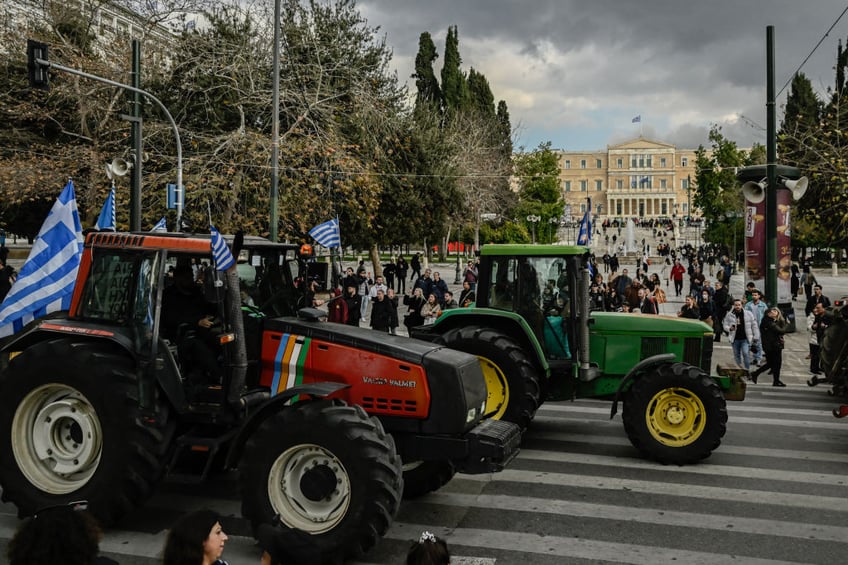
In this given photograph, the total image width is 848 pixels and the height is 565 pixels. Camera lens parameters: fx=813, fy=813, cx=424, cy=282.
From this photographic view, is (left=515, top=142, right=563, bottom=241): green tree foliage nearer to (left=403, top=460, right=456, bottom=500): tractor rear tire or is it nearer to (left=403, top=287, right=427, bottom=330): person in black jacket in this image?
(left=403, top=287, right=427, bottom=330): person in black jacket

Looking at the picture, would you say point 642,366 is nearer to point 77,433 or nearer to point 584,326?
point 584,326

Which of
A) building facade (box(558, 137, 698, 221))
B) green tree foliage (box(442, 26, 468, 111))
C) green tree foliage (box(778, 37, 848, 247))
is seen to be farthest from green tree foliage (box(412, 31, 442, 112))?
building facade (box(558, 137, 698, 221))

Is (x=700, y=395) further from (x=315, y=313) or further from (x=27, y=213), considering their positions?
(x=27, y=213)

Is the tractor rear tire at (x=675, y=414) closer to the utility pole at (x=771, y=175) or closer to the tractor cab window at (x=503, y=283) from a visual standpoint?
the tractor cab window at (x=503, y=283)

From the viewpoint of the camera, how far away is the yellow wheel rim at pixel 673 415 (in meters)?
9.12

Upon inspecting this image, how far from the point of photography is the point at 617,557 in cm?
623

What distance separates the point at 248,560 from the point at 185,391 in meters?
1.51

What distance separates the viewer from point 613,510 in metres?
7.39

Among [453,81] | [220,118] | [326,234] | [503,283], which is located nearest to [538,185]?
[453,81]

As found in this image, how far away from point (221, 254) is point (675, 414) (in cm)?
558

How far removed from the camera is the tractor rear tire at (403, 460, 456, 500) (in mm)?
7410

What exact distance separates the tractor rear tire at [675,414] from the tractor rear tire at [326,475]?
13.4 feet

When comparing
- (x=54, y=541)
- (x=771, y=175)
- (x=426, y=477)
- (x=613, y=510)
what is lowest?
(x=613, y=510)

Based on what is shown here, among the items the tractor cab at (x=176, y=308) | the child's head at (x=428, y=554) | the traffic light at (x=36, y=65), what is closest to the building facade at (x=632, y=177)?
the traffic light at (x=36, y=65)
